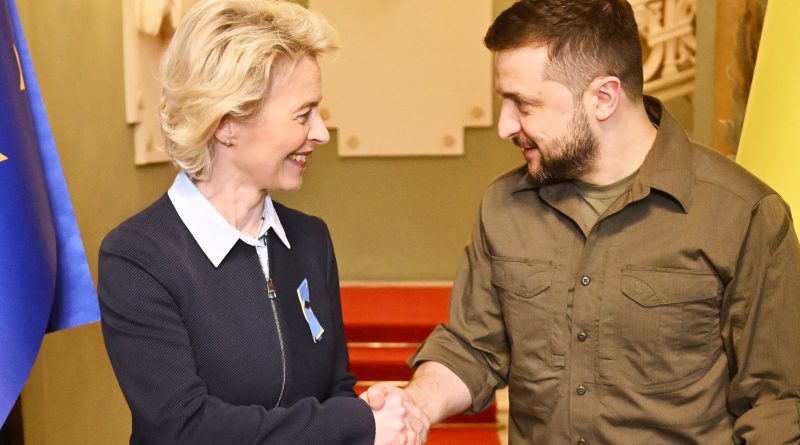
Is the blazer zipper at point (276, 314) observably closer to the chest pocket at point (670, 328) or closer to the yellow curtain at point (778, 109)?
the chest pocket at point (670, 328)

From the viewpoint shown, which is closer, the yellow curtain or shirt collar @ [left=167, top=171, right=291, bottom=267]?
shirt collar @ [left=167, top=171, right=291, bottom=267]

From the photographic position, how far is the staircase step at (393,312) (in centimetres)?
482

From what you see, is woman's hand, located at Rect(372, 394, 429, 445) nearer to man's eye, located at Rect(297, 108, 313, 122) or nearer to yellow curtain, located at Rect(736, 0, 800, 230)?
man's eye, located at Rect(297, 108, 313, 122)

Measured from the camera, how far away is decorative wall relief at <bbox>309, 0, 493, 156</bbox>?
5.82 meters

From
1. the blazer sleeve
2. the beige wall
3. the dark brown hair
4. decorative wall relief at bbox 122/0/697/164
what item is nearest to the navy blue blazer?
the blazer sleeve

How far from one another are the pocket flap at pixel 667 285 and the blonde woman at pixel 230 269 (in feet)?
1.80

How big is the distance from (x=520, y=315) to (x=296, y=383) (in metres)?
0.53

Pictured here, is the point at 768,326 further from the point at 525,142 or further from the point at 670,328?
the point at 525,142

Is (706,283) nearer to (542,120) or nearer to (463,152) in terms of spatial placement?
(542,120)

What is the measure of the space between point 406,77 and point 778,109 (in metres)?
3.88

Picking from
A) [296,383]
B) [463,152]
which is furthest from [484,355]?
[463,152]

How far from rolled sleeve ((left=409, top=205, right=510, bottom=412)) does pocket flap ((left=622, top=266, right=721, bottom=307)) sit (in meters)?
0.35

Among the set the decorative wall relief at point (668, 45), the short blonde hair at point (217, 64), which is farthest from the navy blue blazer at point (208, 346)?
the decorative wall relief at point (668, 45)

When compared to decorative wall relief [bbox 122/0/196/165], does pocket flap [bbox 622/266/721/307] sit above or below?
below
